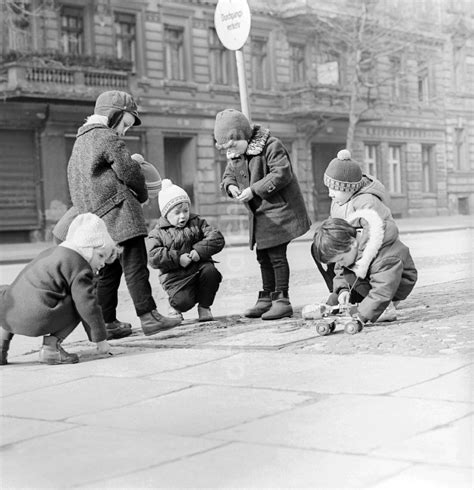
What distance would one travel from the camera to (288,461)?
317 centimetres

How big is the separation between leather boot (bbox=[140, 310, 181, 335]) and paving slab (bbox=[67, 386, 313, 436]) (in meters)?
2.16

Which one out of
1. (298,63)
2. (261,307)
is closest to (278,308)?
(261,307)

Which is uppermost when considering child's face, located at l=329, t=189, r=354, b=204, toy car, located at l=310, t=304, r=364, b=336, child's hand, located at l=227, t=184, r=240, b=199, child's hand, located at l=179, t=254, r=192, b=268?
child's hand, located at l=227, t=184, r=240, b=199

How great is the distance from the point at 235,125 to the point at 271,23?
25.4 metres

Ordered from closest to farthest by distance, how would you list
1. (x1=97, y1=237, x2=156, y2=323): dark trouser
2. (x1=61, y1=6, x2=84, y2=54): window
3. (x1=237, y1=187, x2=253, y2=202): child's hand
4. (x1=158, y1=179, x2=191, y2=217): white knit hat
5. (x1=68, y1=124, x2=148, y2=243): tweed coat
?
(x1=68, y1=124, x2=148, y2=243): tweed coat < (x1=97, y1=237, x2=156, y2=323): dark trouser < (x1=237, y1=187, x2=253, y2=202): child's hand < (x1=158, y1=179, x2=191, y2=217): white knit hat < (x1=61, y1=6, x2=84, y2=54): window

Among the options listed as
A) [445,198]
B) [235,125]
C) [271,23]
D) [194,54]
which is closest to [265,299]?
[235,125]

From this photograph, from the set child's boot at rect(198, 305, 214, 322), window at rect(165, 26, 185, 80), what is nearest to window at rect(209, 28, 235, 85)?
window at rect(165, 26, 185, 80)

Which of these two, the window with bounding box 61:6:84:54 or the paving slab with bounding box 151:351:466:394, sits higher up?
the window with bounding box 61:6:84:54

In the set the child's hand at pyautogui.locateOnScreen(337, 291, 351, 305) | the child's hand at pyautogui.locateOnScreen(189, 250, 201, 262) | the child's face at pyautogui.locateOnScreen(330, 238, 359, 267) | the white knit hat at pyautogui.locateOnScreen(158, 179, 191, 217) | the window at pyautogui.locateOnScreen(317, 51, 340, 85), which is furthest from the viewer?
the window at pyautogui.locateOnScreen(317, 51, 340, 85)

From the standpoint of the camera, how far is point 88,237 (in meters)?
5.73

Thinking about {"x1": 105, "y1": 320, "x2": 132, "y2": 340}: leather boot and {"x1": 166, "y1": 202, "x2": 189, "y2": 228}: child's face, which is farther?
{"x1": 166, "y1": 202, "x2": 189, "y2": 228}: child's face

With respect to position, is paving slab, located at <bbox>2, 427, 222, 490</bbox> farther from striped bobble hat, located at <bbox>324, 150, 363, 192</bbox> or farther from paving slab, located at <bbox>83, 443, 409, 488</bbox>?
striped bobble hat, located at <bbox>324, 150, 363, 192</bbox>

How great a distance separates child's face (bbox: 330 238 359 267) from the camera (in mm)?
6164

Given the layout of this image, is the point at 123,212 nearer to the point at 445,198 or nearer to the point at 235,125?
the point at 235,125
